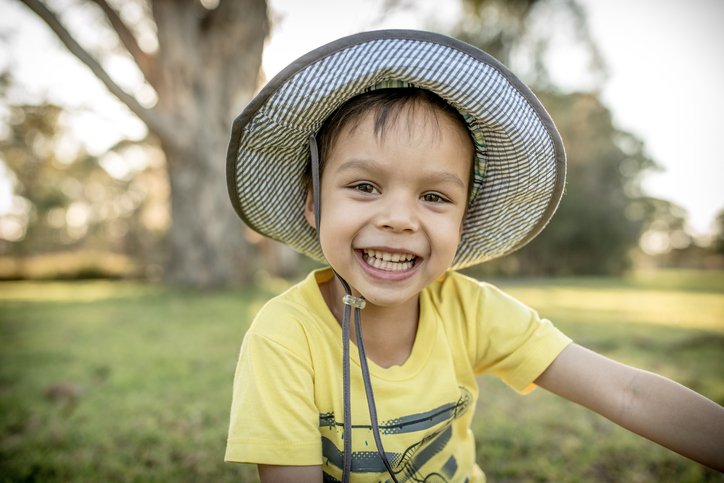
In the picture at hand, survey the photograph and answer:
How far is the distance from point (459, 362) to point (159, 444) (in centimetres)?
168

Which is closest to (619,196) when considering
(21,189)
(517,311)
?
(517,311)

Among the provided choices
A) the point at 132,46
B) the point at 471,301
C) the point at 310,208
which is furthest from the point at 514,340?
the point at 132,46

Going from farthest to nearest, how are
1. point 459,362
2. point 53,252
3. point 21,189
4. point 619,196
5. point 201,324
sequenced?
point 53,252 < point 21,189 < point 619,196 < point 201,324 < point 459,362

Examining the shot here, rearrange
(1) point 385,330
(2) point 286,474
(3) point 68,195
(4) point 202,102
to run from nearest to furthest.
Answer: (2) point 286,474, (1) point 385,330, (4) point 202,102, (3) point 68,195

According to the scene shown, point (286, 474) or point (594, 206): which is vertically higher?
point (594, 206)

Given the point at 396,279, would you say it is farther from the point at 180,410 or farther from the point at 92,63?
the point at 92,63

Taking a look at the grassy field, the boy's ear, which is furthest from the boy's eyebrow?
the grassy field

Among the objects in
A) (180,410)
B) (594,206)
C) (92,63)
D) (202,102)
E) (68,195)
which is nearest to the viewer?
(180,410)

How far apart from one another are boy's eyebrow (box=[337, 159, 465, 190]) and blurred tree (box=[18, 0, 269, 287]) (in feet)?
23.1

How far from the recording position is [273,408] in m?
1.02

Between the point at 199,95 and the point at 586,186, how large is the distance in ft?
55.2

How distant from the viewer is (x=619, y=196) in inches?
727

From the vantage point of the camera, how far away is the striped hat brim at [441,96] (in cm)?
101

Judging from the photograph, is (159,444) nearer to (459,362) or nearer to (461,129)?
(459,362)
